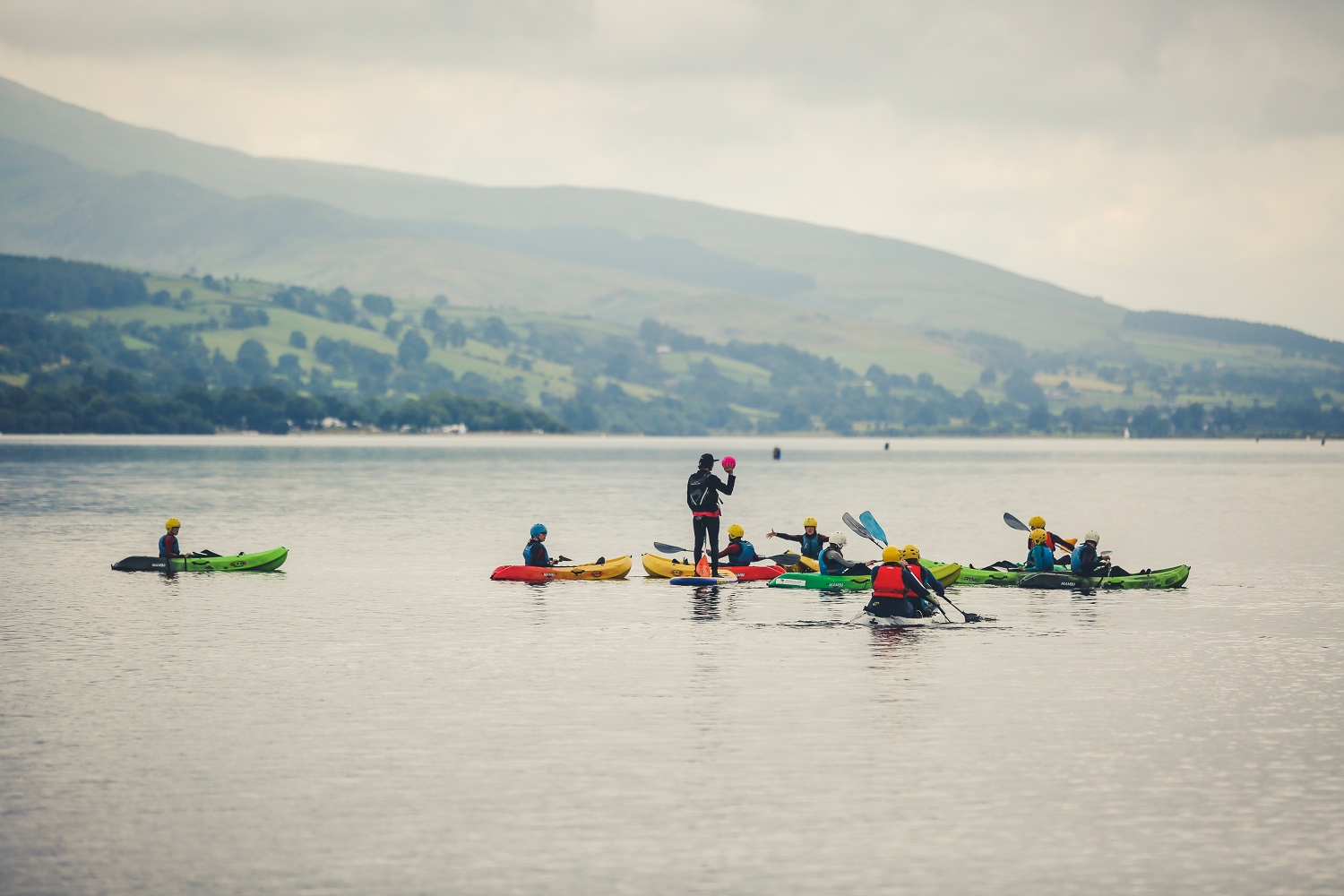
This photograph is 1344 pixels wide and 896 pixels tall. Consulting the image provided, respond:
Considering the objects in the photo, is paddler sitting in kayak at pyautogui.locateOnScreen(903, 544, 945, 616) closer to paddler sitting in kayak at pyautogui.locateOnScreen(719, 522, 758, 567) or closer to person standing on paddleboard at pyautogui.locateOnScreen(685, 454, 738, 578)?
person standing on paddleboard at pyautogui.locateOnScreen(685, 454, 738, 578)

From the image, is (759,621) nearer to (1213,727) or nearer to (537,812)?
(1213,727)

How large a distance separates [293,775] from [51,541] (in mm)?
51946

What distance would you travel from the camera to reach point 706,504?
49.0m

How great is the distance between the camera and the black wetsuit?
1912 inches

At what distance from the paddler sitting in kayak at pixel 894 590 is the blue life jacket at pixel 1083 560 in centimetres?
1057

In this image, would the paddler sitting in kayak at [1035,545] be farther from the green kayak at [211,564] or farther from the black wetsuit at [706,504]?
the green kayak at [211,564]

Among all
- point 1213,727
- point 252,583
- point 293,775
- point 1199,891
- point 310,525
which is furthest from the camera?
point 310,525

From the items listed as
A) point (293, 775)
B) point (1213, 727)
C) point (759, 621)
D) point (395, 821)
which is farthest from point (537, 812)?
point (759, 621)

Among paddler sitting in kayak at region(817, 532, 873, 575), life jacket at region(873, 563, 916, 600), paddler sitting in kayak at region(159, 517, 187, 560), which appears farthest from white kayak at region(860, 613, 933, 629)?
paddler sitting in kayak at region(159, 517, 187, 560)

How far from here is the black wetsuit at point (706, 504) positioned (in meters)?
48.6

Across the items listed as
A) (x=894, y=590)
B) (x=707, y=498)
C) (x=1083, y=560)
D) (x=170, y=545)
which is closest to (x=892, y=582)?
(x=894, y=590)

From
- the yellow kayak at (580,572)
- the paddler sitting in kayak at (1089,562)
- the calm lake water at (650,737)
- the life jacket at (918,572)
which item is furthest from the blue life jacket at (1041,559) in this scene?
the yellow kayak at (580,572)

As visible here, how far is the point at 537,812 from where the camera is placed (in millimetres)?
20594

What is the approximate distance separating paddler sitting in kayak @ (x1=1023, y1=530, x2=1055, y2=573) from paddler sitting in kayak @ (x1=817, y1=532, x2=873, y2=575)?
5909 mm
